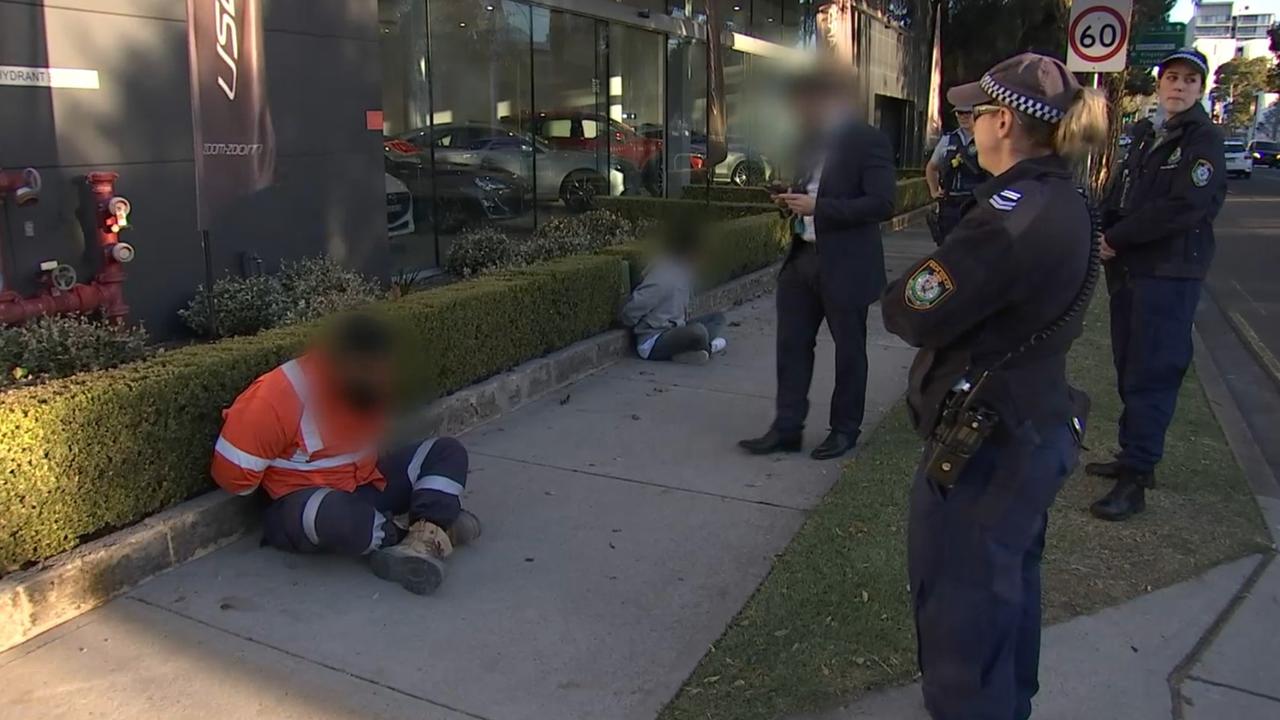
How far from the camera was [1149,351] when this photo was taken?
417 cm

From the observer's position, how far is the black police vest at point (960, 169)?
594 centimetres

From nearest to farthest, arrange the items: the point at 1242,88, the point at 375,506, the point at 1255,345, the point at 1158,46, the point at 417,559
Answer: the point at 417,559 < the point at 375,506 < the point at 1255,345 < the point at 1158,46 < the point at 1242,88

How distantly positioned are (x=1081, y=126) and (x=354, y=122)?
21.5 feet

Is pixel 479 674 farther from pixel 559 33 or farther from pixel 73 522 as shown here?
pixel 559 33

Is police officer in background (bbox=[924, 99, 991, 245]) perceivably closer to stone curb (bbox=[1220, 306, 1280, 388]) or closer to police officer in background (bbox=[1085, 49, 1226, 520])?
police officer in background (bbox=[1085, 49, 1226, 520])

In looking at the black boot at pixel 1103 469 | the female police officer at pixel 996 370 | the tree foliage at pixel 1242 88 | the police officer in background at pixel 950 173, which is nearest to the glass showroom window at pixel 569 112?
the police officer in background at pixel 950 173

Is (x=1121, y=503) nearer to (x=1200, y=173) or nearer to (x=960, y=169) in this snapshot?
(x=1200, y=173)

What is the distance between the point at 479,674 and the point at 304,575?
3.17ft

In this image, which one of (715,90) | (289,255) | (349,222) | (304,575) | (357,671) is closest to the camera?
(357,671)

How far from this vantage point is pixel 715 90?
10.8 m

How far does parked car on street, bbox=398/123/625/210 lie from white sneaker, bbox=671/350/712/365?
4.00 m

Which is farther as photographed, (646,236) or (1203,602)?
(646,236)

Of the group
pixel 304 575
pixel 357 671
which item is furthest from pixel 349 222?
pixel 357 671

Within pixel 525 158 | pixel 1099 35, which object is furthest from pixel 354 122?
Result: pixel 1099 35
